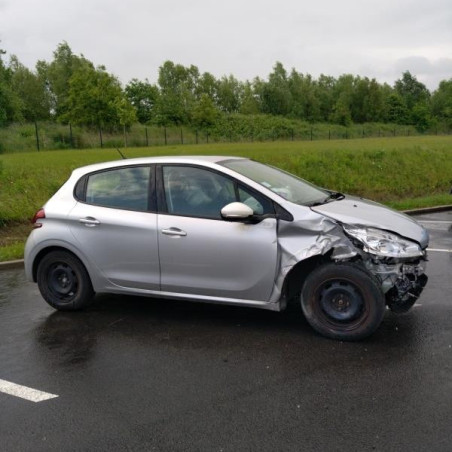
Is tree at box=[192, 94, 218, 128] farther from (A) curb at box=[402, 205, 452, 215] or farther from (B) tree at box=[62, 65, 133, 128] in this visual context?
(A) curb at box=[402, 205, 452, 215]

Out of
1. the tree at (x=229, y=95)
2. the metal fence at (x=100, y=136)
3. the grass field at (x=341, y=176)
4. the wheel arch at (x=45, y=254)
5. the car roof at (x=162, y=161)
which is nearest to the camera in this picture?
the car roof at (x=162, y=161)

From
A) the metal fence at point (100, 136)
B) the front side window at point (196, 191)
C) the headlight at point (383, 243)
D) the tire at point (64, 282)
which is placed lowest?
the tire at point (64, 282)

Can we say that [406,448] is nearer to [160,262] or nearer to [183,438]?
[183,438]

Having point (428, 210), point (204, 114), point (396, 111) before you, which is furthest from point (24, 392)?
point (396, 111)

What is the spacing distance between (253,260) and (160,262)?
975 millimetres

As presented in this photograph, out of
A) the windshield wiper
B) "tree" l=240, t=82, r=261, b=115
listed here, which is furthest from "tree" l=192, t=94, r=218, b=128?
the windshield wiper

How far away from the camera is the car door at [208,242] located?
500cm

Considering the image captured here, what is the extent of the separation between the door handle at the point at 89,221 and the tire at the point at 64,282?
436 mm

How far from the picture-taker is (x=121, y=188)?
5.77 metres

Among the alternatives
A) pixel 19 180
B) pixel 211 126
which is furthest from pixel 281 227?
pixel 211 126

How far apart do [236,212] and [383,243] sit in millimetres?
1306

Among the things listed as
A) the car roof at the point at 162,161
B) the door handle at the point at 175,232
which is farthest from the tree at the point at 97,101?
the door handle at the point at 175,232

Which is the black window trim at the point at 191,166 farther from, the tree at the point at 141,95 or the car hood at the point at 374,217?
the tree at the point at 141,95

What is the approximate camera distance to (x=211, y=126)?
68.7m
